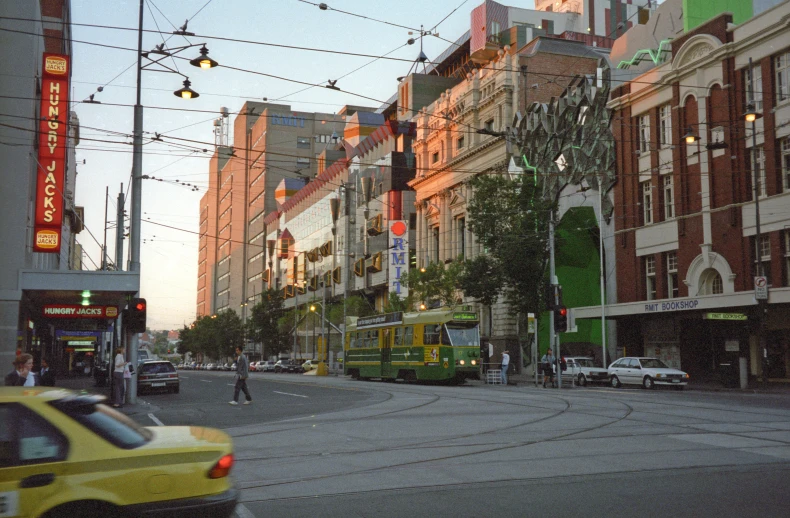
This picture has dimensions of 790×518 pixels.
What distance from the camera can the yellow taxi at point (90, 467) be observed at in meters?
5.66

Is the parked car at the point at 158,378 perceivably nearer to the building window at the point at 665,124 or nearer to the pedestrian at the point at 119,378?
the pedestrian at the point at 119,378

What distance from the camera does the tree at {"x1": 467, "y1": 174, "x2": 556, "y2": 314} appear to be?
1746 inches

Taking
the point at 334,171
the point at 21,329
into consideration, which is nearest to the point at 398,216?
the point at 334,171

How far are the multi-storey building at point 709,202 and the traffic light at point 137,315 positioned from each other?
72.4ft

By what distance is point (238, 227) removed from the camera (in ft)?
501

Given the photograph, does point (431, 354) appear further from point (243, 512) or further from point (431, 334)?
Answer: point (243, 512)

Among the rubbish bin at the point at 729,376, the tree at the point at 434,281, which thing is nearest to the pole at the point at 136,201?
the rubbish bin at the point at 729,376

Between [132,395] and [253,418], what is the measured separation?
22.7 feet

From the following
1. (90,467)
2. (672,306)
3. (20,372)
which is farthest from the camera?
(672,306)

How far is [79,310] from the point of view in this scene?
107 feet

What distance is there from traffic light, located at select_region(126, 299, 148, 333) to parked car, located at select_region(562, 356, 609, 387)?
2264cm

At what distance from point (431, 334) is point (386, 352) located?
5545 mm

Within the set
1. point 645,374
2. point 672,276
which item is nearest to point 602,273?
point 672,276

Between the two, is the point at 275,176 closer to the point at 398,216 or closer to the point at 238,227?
the point at 238,227
